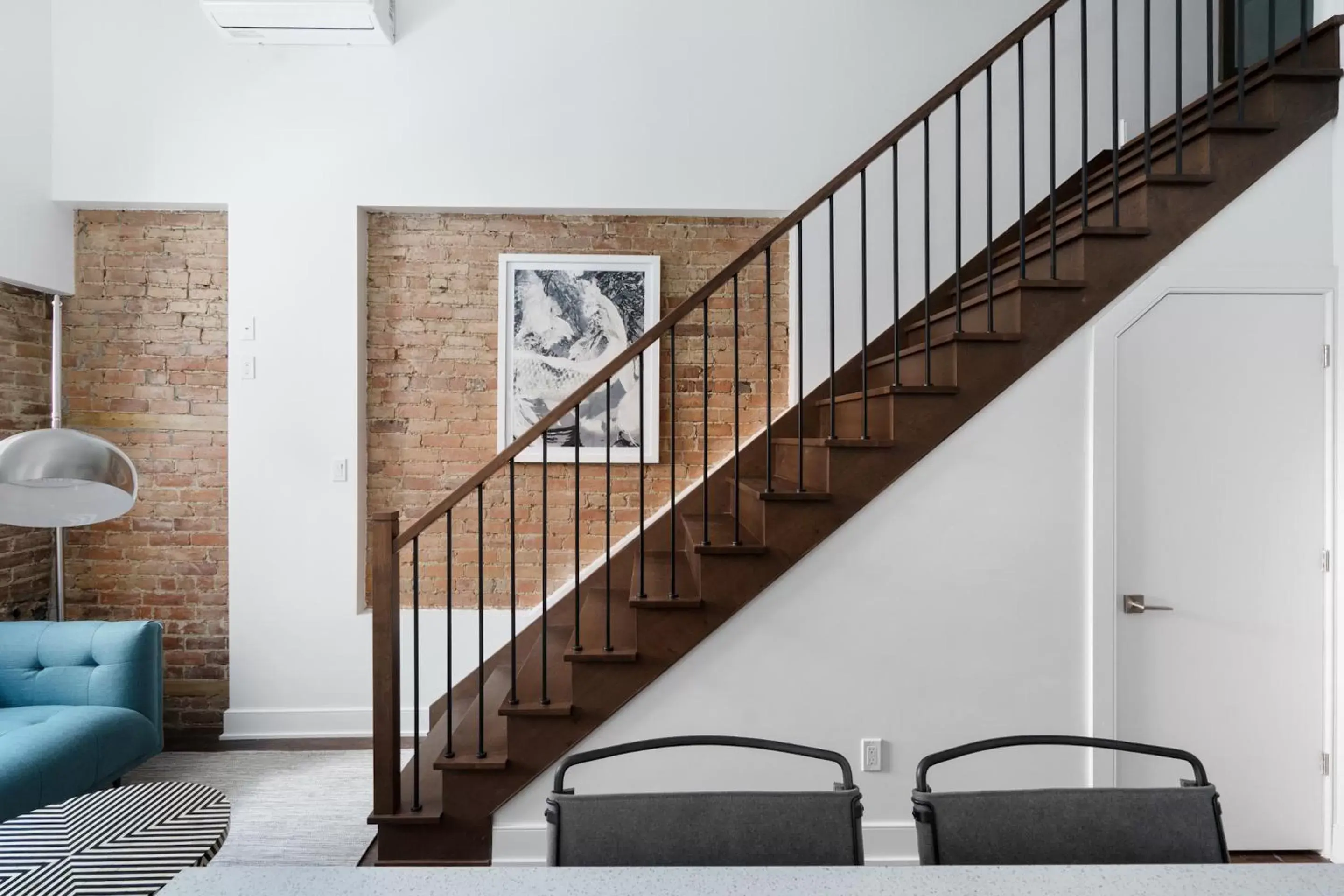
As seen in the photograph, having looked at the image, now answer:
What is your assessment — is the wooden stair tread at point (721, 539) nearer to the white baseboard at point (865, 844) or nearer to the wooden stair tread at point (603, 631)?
the wooden stair tread at point (603, 631)

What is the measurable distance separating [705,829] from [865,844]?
1788 millimetres

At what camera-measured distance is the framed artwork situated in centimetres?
381

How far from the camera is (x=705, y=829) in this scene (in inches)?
52.0

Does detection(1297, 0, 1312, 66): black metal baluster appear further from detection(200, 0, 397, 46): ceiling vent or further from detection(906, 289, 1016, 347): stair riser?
detection(200, 0, 397, 46): ceiling vent

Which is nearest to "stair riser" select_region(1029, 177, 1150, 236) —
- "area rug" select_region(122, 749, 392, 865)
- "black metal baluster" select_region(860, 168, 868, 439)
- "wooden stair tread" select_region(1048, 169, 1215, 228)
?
"wooden stair tread" select_region(1048, 169, 1215, 228)

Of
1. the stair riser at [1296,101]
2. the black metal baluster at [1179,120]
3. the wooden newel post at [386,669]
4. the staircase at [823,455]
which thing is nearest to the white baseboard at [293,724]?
the staircase at [823,455]

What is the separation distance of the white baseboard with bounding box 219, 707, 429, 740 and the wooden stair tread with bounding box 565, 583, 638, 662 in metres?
1.39

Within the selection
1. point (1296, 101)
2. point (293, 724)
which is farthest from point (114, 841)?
point (1296, 101)

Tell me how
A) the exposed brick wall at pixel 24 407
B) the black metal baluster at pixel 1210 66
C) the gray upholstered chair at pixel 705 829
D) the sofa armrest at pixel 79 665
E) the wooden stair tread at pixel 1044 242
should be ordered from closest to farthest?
the gray upholstered chair at pixel 705 829, the black metal baluster at pixel 1210 66, the wooden stair tread at pixel 1044 242, the sofa armrest at pixel 79 665, the exposed brick wall at pixel 24 407

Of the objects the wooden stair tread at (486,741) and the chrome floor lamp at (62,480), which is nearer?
the chrome floor lamp at (62,480)

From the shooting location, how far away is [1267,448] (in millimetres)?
2740

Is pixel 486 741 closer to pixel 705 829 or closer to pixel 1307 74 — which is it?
pixel 705 829

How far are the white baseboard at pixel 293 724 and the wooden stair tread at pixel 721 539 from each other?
1830 mm

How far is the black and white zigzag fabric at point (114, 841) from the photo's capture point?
4.92ft
